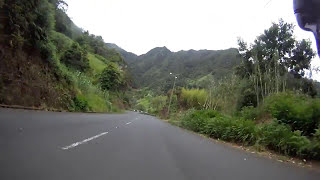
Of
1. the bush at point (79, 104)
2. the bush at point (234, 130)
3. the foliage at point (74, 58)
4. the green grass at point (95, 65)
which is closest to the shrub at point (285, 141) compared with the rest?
the bush at point (234, 130)

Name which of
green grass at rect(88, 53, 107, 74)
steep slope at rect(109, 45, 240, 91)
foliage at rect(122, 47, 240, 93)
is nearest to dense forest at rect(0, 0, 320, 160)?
foliage at rect(122, 47, 240, 93)

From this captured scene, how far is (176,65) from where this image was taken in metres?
118

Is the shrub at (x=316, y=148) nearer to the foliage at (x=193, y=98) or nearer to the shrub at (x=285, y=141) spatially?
the shrub at (x=285, y=141)

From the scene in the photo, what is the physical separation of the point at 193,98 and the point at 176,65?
5284 centimetres

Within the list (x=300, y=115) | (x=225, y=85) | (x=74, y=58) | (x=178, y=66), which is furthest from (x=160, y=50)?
(x=300, y=115)

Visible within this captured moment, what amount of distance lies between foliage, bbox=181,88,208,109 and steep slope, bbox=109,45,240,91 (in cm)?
840

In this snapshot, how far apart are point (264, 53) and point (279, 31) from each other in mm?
3992

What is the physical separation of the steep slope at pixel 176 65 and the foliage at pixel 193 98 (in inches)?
331

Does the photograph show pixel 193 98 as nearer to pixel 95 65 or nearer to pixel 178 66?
pixel 95 65

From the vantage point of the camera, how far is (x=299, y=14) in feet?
11.7

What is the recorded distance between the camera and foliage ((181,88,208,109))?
208 feet

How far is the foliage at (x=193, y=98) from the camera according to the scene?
2494 inches

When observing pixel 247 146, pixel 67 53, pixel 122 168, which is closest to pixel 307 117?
pixel 247 146

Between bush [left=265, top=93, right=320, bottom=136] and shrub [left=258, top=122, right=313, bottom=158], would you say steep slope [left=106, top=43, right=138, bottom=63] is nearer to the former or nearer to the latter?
bush [left=265, top=93, right=320, bottom=136]
